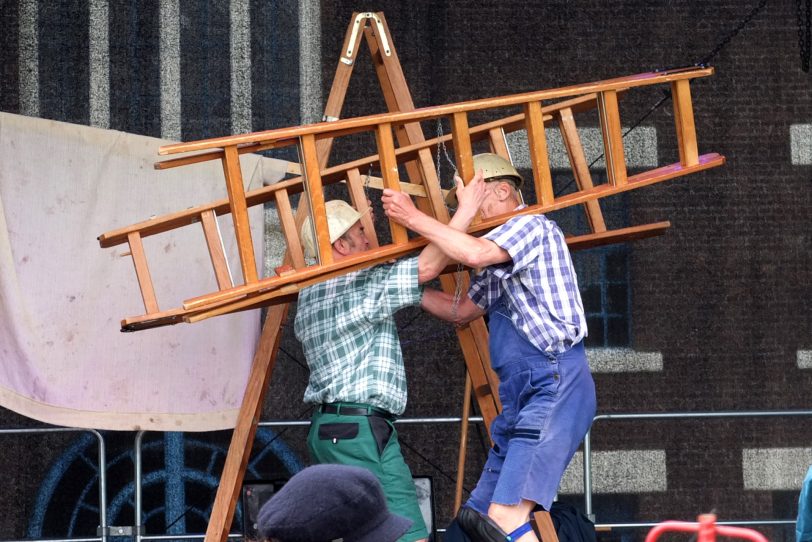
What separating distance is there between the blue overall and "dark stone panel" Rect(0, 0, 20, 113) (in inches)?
144

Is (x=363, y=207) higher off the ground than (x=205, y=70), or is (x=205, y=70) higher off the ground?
(x=205, y=70)

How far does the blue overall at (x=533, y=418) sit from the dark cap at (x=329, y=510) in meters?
1.49

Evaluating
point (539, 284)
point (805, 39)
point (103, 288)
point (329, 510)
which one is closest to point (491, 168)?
point (539, 284)

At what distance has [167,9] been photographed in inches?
258

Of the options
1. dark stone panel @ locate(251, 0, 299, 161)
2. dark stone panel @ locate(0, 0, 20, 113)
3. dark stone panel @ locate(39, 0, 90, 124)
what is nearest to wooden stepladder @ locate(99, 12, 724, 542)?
dark stone panel @ locate(251, 0, 299, 161)

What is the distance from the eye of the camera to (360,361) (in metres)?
4.33

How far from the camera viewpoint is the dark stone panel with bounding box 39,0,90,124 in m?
6.45

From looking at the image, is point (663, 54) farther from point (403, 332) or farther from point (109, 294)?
point (109, 294)

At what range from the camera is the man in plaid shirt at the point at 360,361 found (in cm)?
423

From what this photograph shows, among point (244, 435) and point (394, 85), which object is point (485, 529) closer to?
point (244, 435)

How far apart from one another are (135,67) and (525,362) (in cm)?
357

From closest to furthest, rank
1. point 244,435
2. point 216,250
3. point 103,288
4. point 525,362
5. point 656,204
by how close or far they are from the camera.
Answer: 1. point 525,362
2. point 216,250
3. point 244,435
4. point 103,288
5. point 656,204

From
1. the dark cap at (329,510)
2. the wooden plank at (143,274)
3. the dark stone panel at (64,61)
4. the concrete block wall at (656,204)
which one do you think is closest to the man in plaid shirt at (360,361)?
the wooden plank at (143,274)

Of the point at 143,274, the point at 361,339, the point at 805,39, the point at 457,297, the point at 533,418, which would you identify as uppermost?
the point at 805,39
